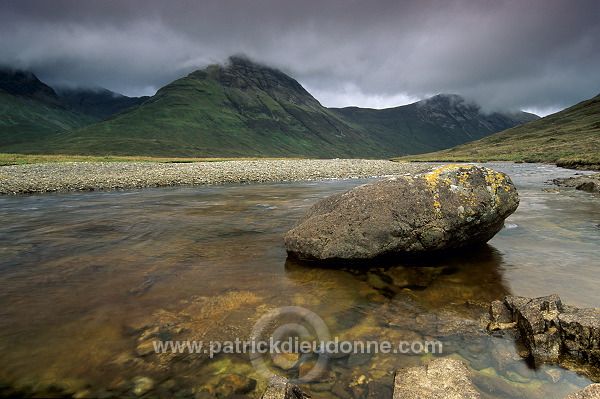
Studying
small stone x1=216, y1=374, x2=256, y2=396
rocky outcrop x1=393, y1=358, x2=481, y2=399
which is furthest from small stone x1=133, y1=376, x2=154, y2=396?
rocky outcrop x1=393, y1=358, x2=481, y2=399

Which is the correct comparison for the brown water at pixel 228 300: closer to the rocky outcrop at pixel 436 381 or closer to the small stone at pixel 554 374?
the small stone at pixel 554 374

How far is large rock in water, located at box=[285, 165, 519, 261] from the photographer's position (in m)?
7.39

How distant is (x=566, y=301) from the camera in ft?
17.6

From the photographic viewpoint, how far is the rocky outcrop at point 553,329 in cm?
380

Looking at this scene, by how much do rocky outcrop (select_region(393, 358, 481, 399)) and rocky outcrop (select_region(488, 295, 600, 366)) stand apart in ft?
4.08

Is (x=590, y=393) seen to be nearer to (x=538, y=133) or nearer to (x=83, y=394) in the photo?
(x=83, y=394)

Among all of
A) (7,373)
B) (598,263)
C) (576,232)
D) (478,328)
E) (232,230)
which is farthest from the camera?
(232,230)

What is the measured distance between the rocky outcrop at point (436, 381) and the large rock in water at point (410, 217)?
3.73 meters

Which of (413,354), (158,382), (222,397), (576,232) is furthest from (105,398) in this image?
(576,232)

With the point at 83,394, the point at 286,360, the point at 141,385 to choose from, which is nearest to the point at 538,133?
the point at 286,360

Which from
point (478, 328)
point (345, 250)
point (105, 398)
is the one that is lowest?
point (105, 398)

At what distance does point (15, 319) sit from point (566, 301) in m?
9.54

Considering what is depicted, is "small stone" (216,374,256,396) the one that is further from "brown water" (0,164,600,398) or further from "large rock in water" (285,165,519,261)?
"large rock in water" (285,165,519,261)

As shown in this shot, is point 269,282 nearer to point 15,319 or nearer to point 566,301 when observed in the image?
point 15,319
